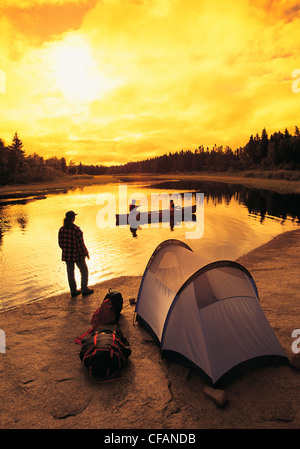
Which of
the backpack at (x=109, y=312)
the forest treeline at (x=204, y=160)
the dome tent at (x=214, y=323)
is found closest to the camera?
the dome tent at (x=214, y=323)

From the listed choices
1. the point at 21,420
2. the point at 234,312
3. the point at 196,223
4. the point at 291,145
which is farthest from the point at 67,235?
the point at 291,145

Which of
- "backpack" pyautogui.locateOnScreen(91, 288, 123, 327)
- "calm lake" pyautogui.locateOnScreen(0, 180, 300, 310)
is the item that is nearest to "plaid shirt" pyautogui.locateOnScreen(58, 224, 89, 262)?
"backpack" pyautogui.locateOnScreen(91, 288, 123, 327)

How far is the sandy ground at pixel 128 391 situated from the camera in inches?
155

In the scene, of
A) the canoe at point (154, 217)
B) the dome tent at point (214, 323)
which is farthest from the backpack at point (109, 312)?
the canoe at point (154, 217)

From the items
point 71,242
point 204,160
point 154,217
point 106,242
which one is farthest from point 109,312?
point 204,160

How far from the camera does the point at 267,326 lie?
511 centimetres

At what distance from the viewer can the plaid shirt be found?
7988 mm

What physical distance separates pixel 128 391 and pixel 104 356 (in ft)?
2.42

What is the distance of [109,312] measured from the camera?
6.63 meters

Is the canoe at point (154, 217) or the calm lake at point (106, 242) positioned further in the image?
the canoe at point (154, 217)

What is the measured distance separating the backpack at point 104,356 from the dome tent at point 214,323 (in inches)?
34.2

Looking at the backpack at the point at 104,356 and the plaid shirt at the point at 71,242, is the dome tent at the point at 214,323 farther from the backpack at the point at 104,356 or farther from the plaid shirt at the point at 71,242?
the plaid shirt at the point at 71,242

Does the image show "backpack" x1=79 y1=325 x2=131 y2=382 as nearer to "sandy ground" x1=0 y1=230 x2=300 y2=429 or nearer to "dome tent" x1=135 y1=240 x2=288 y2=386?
"sandy ground" x1=0 y1=230 x2=300 y2=429

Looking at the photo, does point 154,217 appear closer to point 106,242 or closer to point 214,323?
point 106,242
